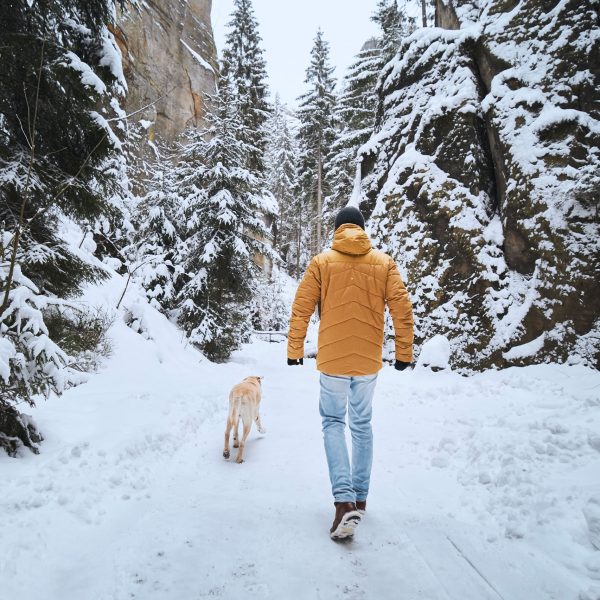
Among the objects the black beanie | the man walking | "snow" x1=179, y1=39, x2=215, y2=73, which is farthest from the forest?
"snow" x1=179, y1=39, x2=215, y2=73

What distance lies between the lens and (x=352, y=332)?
3012 mm

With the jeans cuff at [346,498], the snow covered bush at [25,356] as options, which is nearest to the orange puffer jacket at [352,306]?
the jeans cuff at [346,498]

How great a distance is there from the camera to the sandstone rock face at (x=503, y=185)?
6.39 m

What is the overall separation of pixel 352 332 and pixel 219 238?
10.8m

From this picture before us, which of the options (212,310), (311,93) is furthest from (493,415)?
(311,93)

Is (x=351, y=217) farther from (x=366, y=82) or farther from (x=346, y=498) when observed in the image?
(x=366, y=82)

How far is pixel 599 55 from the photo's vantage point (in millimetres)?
6719

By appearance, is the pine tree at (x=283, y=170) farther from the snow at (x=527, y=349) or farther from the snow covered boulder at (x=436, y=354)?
the snow at (x=527, y=349)

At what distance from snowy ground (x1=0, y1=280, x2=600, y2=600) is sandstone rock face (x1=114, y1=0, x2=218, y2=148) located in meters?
21.3

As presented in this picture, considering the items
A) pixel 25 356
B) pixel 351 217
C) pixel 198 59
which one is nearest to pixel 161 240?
pixel 25 356

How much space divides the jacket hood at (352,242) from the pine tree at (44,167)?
2458mm

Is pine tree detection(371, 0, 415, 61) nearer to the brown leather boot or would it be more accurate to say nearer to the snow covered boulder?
the snow covered boulder

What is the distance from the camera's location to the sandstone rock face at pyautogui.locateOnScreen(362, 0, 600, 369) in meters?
6.39

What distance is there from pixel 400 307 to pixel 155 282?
12288 millimetres
